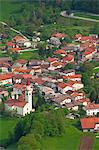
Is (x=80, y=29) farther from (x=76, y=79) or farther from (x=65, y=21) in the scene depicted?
(x=76, y=79)

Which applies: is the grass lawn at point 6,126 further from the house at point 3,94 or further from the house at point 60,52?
the house at point 60,52

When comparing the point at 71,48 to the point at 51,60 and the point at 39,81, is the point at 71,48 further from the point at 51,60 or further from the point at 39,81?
the point at 39,81

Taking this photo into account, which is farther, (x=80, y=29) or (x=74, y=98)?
(x=80, y=29)

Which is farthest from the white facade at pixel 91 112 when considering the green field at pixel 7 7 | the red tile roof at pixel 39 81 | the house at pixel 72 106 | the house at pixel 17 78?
the green field at pixel 7 7

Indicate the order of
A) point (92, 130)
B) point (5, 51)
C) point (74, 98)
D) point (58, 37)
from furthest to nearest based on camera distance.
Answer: point (58, 37)
point (5, 51)
point (74, 98)
point (92, 130)

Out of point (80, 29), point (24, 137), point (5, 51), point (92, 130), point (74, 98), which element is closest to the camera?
point (24, 137)

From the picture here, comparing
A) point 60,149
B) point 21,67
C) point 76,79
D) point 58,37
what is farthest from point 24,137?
point 58,37

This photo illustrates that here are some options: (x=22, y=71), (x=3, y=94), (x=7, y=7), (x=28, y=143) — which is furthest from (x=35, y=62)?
(x=7, y=7)
